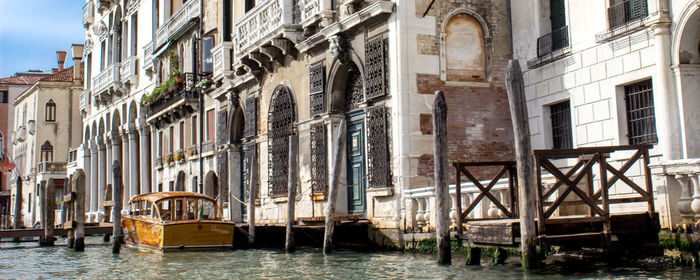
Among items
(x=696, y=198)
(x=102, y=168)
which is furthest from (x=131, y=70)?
(x=696, y=198)

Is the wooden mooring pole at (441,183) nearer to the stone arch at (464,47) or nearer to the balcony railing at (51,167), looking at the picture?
the stone arch at (464,47)

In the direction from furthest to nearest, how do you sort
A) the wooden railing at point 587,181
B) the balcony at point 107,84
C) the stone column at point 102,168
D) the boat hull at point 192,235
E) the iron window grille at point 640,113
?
the stone column at point 102,168, the balcony at point 107,84, the boat hull at point 192,235, the iron window grille at point 640,113, the wooden railing at point 587,181

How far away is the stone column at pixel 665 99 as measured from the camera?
11195 millimetres

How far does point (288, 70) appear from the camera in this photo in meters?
18.9

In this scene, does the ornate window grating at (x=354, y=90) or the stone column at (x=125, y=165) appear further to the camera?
the stone column at (x=125, y=165)

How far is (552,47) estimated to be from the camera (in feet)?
46.1

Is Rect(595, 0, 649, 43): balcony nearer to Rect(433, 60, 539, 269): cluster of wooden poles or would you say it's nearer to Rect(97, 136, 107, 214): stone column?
Rect(433, 60, 539, 269): cluster of wooden poles

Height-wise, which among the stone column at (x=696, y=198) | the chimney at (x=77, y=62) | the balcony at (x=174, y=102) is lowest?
the stone column at (x=696, y=198)

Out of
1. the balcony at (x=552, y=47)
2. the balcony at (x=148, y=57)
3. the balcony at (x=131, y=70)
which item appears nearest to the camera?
the balcony at (x=552, y=47)

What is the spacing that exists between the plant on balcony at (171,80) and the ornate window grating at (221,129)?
3.31 m

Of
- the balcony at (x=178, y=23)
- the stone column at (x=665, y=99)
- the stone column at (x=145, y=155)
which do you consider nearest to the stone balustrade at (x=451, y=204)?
the stone column at (x=665, y=99)

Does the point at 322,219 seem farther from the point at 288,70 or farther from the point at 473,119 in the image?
the point at 288,70

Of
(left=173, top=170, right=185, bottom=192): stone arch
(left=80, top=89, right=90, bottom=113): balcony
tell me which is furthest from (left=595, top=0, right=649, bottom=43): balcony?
(left=80, top=89, right=90, bottom=113): balcony

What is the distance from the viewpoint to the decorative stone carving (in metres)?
16.0
